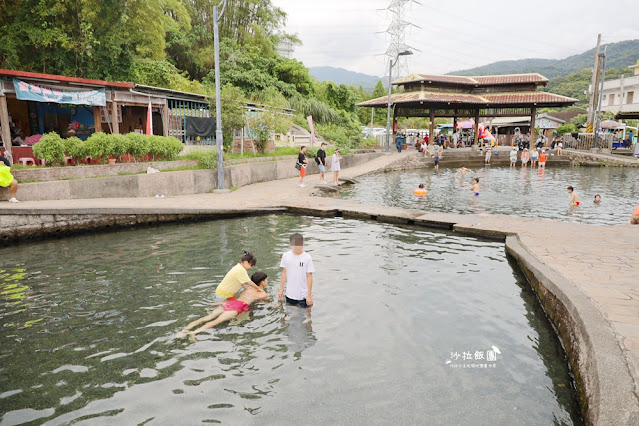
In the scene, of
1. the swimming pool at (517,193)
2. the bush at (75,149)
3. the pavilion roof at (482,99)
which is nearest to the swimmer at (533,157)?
the swimming pool at (517,193)

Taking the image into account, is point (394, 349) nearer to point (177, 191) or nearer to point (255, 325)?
point (255, 325)

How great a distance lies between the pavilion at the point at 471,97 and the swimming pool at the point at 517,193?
9.23 m

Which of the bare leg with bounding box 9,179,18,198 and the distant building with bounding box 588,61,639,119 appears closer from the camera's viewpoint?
the bare leg with bounding box 9,179,18,198

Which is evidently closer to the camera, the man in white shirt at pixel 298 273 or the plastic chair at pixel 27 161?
the man in white shirt at pixel 298 273

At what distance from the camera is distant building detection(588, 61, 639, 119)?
4784 cm

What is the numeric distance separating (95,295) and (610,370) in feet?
26.2

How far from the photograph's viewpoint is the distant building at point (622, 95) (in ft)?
157

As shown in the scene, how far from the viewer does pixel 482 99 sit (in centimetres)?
3903

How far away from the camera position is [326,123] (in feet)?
136

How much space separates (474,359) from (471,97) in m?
37.7

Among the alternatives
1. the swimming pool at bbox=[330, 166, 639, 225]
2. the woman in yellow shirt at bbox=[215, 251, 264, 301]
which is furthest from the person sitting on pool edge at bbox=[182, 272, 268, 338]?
the swimming pool at bbox=[330, 166, 639, 225]

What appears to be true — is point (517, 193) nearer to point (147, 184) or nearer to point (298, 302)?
point (147, 184)

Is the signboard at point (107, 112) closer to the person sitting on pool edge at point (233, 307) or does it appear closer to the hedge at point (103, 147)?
the hedge at point (103, 147)

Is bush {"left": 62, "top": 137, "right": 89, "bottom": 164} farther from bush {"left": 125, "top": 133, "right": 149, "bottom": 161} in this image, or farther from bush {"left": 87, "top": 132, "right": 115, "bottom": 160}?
bush {"left": 125, "top": 133, "right": 149, "bottom": 161}
